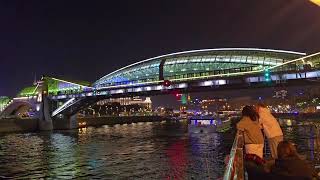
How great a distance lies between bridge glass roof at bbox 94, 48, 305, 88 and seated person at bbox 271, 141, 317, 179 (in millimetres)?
65446

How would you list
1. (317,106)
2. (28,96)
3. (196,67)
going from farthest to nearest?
1. (317,106)
2. (28,96)
3. (196,67)

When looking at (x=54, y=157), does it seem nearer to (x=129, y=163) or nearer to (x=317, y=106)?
(x=129, y=163)

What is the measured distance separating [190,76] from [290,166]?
7041cm

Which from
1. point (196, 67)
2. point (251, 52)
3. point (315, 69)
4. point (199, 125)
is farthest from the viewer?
point (196, 67)

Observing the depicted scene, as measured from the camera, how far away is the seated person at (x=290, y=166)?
23.1 feet

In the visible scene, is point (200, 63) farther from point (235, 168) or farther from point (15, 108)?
point (235, 168)

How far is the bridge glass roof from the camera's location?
81.7 metres

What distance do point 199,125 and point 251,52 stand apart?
27921mm

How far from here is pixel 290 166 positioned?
7090 mm

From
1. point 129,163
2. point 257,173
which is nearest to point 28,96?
point 129,163

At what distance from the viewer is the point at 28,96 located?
115312mm

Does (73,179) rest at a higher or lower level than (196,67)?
lower

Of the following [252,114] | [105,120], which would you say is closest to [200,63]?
[105,120]

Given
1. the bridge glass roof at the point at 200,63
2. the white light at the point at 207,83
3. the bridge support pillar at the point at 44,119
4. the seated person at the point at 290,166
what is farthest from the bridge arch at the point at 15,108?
the seated person at the point at 290,166
